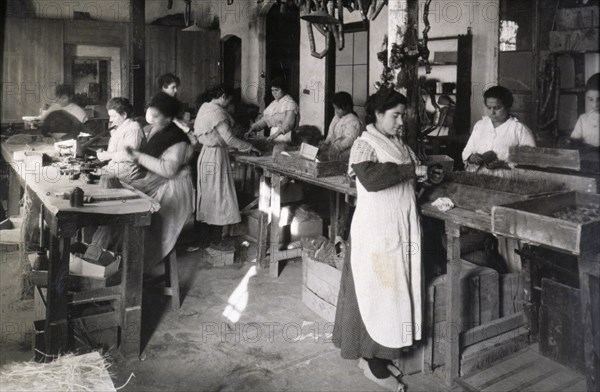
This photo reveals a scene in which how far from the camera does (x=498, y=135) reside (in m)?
4.89

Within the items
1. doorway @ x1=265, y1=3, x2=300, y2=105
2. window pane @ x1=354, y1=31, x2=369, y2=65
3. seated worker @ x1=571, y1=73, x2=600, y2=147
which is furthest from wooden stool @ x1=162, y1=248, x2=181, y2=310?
doorway @ x1=265, y1=3, x2=300, y2=105

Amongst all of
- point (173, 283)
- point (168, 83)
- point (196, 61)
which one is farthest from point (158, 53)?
point (173, 283)

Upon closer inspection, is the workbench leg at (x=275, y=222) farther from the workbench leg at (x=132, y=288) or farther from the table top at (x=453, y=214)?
the workbench leg at (x=132, y=288)

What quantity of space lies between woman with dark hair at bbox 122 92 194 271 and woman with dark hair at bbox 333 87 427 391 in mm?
1854

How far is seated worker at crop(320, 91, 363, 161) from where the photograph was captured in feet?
19.7

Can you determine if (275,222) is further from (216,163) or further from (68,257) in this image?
(68,257)

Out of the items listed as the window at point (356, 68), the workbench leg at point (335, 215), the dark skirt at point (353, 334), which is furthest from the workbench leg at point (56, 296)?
the window at point (356, 68)

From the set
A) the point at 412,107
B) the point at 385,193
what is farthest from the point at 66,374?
the point at 412,107

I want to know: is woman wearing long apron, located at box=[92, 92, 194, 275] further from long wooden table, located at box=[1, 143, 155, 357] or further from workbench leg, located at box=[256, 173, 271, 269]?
workbench leg, located at box=[256, 173, 271, 269]

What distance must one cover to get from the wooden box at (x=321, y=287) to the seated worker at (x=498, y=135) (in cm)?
157

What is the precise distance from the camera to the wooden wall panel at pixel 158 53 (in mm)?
10859

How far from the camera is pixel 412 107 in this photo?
400 centimetres

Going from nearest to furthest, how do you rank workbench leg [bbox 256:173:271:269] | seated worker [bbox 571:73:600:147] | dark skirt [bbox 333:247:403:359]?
dark skirt [bbox 333:247:403:359] → seated worker [bbox 571:73:600:147] → workbench leg [bbox 256:173:271:269]

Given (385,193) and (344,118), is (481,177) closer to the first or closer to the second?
(385,193)
